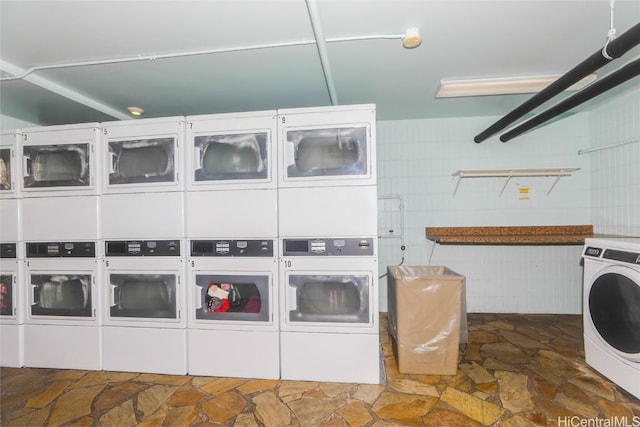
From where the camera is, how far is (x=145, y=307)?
2.20 metres

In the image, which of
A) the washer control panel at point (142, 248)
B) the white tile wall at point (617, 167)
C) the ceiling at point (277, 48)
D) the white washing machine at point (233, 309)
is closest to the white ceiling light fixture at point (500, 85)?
the ceiling at point (277, 48)

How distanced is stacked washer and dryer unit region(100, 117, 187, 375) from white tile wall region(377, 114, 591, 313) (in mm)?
2335

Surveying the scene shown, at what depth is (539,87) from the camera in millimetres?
2311

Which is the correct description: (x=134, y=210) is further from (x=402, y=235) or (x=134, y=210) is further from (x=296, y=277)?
(x=402, y=235)

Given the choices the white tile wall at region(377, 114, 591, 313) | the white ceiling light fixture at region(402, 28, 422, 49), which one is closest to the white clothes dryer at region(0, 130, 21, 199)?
the white ceiling light fixture at region(402, 28, 422, 49)

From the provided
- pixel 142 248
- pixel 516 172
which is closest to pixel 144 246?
pixel 142 248

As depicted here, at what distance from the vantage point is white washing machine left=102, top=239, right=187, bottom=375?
2.11 m

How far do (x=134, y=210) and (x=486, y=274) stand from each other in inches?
153

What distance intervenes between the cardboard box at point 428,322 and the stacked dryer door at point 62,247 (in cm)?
255

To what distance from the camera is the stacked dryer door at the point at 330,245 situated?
A: 1.96 meters

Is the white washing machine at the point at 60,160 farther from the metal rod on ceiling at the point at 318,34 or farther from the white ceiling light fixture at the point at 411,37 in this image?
the white ceiling light fixture at the point at 411,37

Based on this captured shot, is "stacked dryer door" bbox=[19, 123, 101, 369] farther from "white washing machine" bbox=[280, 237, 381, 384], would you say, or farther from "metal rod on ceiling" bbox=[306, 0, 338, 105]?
"metal rod on ceiling" bbox=[306, 0, 338, 105]

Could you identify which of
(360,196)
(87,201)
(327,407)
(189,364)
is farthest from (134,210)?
(327,407)

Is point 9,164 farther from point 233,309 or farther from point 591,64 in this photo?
point 591,64
